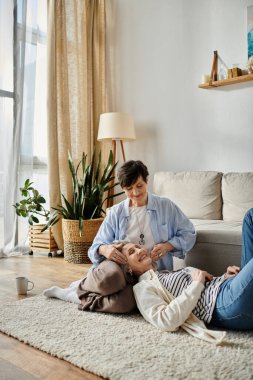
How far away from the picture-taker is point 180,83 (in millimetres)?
4129

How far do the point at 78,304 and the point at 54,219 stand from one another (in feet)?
5.14

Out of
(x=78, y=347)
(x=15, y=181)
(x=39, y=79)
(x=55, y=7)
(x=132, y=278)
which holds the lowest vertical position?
(x=78, y=347)

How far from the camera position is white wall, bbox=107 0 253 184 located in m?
3.71

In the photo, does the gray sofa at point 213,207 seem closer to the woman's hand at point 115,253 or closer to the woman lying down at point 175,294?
the woman lying down at point 175,294

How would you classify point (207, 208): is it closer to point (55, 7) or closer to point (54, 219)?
point (54, 219)

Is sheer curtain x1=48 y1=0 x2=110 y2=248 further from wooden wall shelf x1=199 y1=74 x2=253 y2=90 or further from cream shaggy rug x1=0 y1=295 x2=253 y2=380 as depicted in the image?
cream shaggy rug x1=0 y1=295 x2=253 y2=380

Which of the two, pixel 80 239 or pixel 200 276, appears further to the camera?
pixel 80 239

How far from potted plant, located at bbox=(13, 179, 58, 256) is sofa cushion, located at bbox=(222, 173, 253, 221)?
6.03 ft

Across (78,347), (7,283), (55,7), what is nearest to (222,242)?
(78,347)

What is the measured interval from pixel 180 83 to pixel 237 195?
1.51 m

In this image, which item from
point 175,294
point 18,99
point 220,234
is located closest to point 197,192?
point 220,234

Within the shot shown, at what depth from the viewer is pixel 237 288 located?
1679mm

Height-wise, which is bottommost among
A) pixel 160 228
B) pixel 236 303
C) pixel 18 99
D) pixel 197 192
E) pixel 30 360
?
pixel 30 360

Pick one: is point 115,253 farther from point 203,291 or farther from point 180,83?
point 180,83
